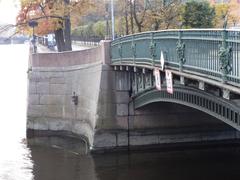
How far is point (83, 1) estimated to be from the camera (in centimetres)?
3512

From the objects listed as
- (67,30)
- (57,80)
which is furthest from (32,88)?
(67,30)

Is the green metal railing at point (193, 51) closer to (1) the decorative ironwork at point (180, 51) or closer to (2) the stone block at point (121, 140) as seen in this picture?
(1) the decorative ironwork at point (180, 51)

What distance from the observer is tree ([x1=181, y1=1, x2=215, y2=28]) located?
31859 millimetres

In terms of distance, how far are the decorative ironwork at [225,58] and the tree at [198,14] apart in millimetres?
19931

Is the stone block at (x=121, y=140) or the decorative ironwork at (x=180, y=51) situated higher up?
the decorative ironwork at (x=180, y=51)

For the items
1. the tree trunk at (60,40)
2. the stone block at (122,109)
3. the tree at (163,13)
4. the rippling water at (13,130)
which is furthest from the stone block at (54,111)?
the tree at (163,13)

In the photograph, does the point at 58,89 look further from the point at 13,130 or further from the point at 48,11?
the point at 48,11

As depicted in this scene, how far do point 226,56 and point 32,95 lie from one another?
19272 mm

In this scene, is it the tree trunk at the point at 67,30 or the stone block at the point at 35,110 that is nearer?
the stone block at the point at 35,110

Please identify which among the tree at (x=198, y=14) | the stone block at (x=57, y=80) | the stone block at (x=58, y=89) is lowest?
the stone block at (x=58, y=89)

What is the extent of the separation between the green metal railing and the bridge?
2cm

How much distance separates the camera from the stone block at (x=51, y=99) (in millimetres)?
29281

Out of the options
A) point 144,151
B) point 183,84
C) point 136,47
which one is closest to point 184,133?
point 144,151

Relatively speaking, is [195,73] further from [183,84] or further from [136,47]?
[136,47]
